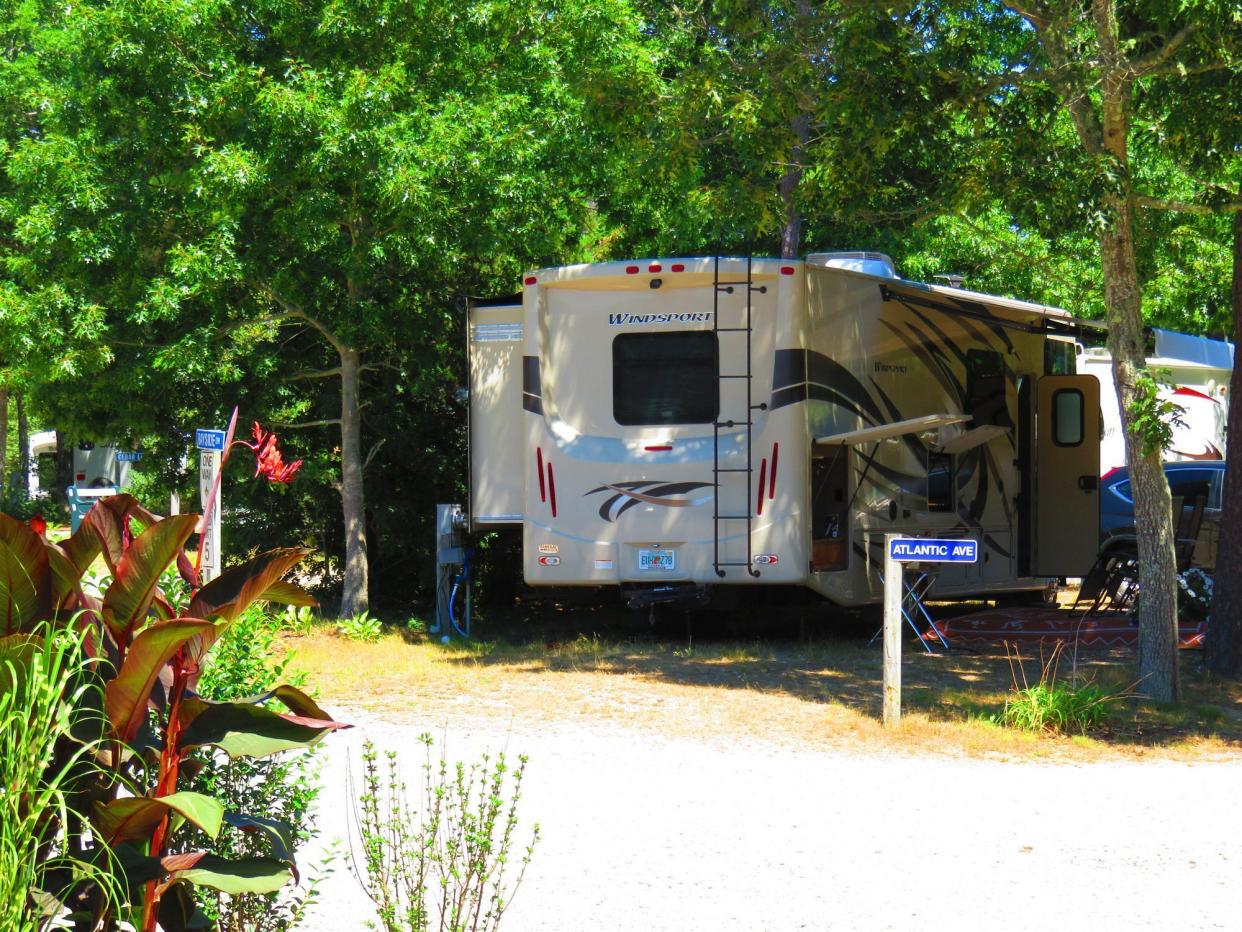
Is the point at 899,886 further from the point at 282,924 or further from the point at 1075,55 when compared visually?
the point at 1075,55

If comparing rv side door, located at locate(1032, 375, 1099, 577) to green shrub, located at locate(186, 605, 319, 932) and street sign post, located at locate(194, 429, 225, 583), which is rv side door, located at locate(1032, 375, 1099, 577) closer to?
street sign post, located at locate(194, 429, 225, 583)

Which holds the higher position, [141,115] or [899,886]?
[141,115]

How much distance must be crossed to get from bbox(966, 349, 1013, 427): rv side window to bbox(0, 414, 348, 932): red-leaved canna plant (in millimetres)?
11127

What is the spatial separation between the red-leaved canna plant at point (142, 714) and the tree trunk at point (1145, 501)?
21.6 feet

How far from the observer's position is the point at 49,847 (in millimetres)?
3600

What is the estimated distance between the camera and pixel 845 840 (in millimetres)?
6113

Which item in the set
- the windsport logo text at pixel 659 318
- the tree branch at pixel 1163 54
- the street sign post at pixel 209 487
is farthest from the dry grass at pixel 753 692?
the tree branch at pixel 1163 54

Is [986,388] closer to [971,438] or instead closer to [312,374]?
[971,438]

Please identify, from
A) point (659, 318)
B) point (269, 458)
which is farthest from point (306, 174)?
point (269, 458)

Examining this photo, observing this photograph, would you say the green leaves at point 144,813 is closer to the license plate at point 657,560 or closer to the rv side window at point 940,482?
the license plate at point 657,560

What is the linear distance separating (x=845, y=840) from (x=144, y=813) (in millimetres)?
3465

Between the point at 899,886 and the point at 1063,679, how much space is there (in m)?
4.96

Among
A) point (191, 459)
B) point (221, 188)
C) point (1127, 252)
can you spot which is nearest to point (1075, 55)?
point (1127, 252)

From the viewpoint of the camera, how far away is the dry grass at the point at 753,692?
819 cm
